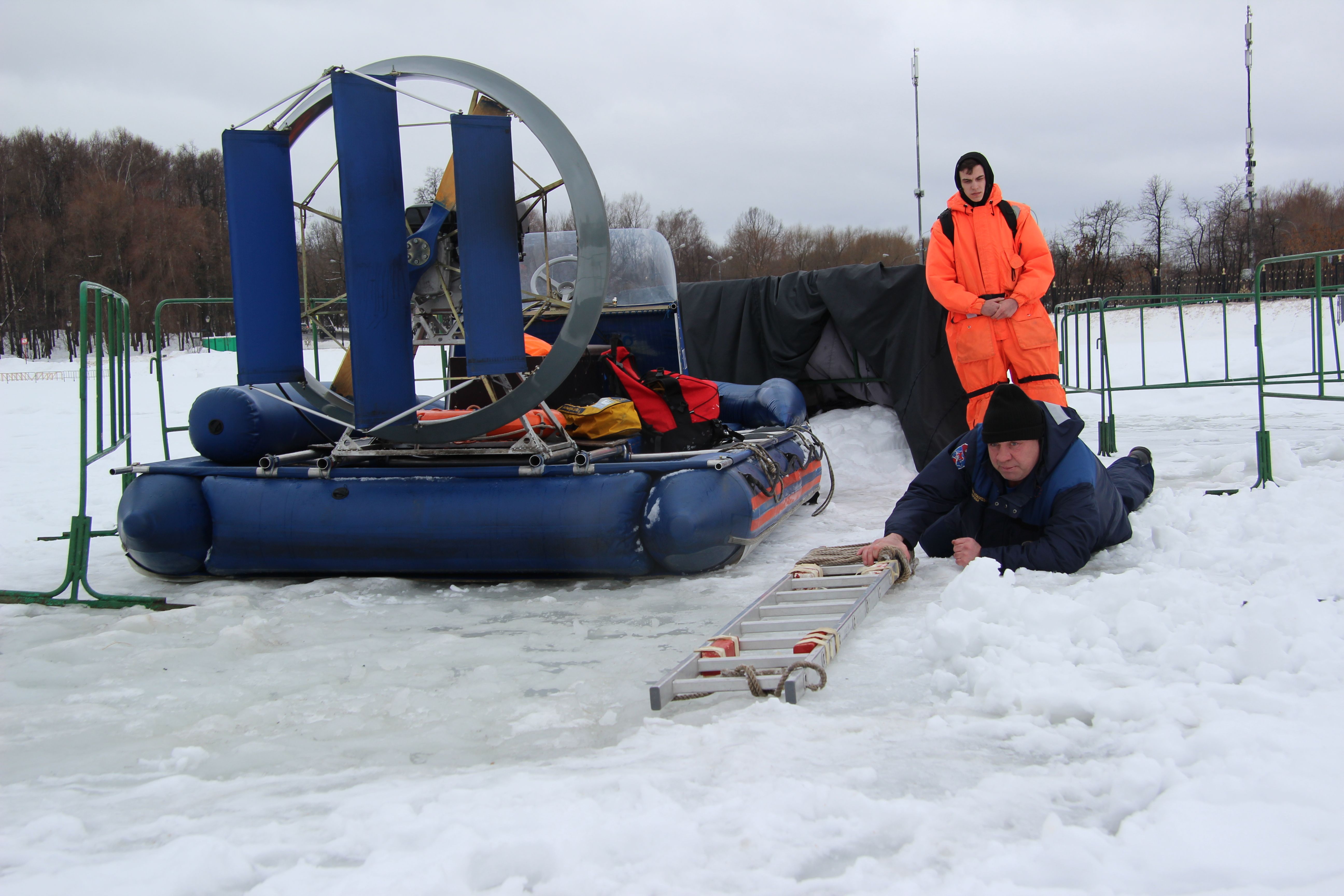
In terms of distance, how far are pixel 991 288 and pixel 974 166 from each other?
646 mm

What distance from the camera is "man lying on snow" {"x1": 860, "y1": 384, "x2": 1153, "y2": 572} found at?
308 cm

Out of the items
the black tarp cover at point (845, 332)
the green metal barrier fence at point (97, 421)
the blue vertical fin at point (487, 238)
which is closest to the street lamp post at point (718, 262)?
the black tarp cover at point (845, 332)

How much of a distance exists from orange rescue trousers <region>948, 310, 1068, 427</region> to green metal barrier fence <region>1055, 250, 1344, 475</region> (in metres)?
0.28

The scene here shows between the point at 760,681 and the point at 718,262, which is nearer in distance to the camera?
the point at 760,681

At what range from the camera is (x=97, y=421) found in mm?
3988

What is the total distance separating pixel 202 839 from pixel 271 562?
253cm

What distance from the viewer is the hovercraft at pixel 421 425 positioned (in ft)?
12.5

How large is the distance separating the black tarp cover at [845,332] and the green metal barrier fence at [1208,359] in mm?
829

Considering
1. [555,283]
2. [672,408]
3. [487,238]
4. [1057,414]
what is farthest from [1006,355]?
[487,238]

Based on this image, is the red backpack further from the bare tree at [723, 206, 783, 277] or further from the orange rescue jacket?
the bare tree at [723, 206, 783, 277]

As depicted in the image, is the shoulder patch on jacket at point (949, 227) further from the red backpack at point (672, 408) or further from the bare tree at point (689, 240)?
the bare tree at point (689, 240)

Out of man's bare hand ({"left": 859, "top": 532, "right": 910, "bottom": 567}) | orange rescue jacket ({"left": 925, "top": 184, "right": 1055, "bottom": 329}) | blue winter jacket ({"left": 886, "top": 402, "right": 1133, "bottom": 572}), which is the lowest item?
man's bare hand ({"left": 859, "top": 532, "right": 910, "bottom": 567})

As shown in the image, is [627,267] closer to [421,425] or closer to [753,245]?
[421,425]

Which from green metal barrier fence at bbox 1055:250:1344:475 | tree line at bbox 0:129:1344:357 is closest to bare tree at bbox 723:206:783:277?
tree line at bbox 0:129:1344:357
